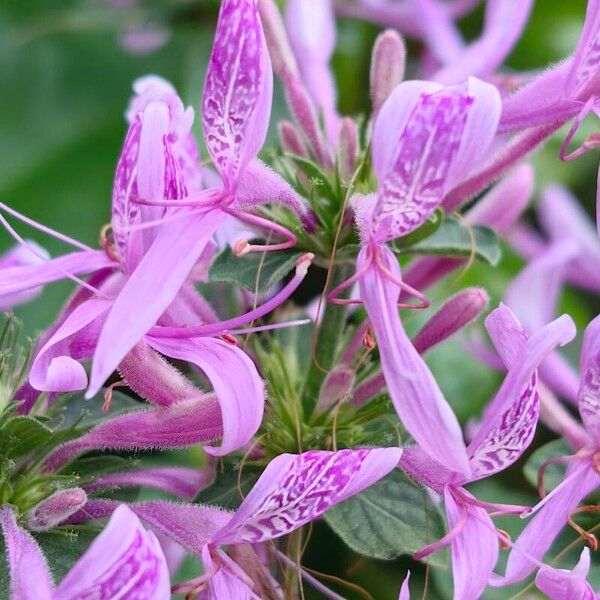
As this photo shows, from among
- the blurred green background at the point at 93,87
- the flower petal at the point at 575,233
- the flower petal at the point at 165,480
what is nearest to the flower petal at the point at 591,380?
the flower petal at the point at 165,480

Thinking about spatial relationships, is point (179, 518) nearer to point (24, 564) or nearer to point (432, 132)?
point (24, 564)

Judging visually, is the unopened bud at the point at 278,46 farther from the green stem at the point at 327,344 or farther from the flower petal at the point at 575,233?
the flower petal at the point at 575,233

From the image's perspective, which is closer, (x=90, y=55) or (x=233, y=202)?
(x=233, y=202)

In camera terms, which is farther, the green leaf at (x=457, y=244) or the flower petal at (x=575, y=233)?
the flower petal at (x=575, y=233)

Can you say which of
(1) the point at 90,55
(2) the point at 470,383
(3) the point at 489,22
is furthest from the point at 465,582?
(1) the point at 90,55

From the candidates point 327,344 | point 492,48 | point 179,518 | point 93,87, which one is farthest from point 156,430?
point 93,87

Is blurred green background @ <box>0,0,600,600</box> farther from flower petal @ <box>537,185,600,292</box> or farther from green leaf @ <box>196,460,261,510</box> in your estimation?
green leaf @ <box>196,460,261,510</box>

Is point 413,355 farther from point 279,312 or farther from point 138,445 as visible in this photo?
point 279,312
